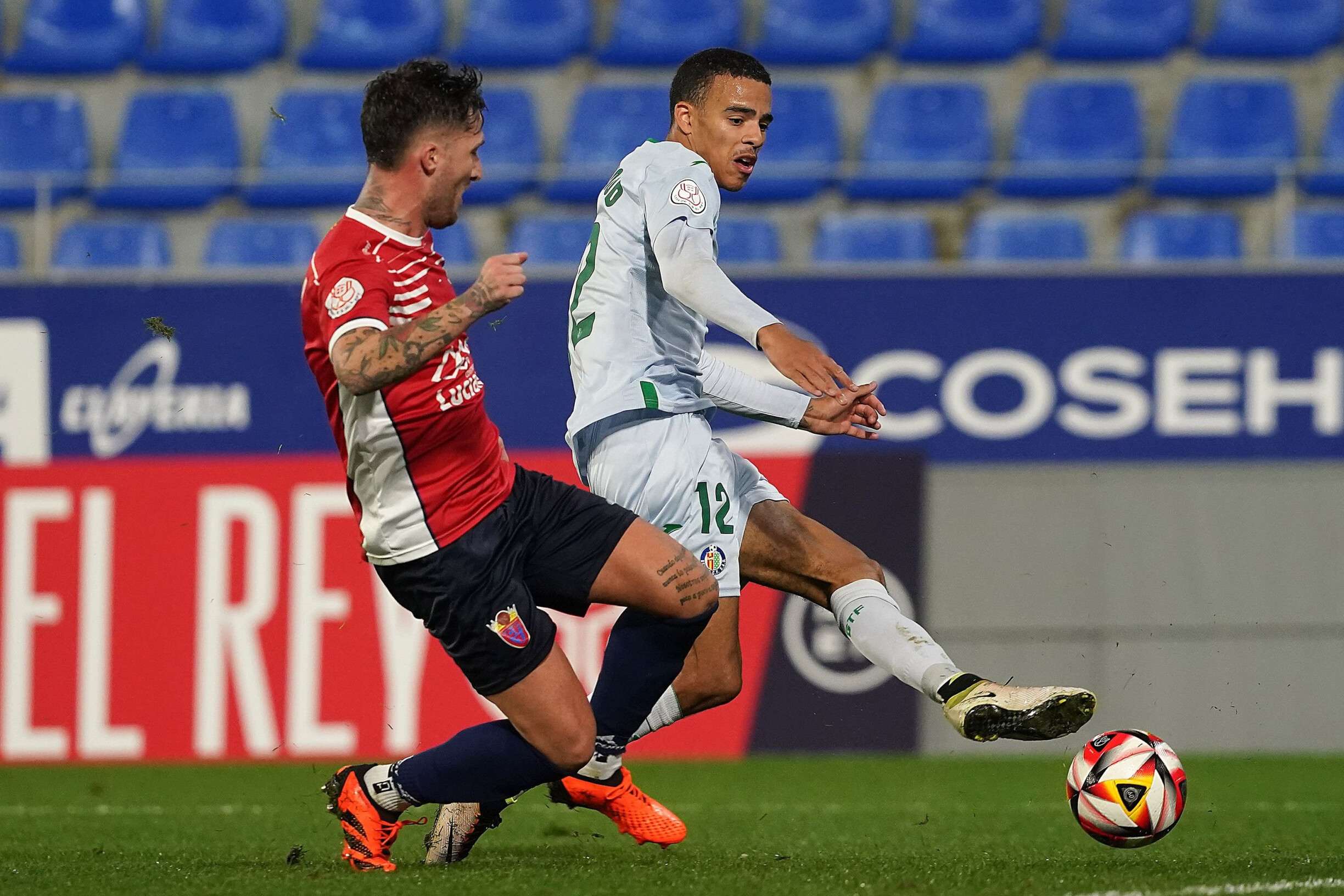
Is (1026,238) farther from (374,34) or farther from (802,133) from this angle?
(374,34)

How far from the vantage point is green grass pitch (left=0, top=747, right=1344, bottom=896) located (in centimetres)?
419

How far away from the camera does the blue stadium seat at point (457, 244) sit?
970cm

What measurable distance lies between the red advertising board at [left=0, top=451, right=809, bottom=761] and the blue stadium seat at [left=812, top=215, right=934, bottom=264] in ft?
6.78

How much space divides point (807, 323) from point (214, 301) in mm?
2909

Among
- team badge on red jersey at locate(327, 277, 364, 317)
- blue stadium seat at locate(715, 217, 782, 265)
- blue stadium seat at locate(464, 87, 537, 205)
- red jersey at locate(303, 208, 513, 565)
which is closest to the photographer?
team badge on red jersey at locate(327, 277, 364, 317)

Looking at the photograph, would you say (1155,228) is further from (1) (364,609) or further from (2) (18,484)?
(2) (18,484)

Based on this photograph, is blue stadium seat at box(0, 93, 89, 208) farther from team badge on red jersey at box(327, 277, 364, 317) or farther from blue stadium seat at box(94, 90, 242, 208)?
team badge on red jersey at box(327, 277, 364, 317)

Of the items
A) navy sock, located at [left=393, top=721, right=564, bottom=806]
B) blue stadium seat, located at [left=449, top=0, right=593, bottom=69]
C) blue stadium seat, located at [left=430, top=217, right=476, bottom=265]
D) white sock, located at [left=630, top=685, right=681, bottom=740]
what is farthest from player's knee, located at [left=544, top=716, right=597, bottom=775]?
blue stadium seat, located at [left=449, top=0, right=593, bottom=69]

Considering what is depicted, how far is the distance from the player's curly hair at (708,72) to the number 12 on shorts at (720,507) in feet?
3.43

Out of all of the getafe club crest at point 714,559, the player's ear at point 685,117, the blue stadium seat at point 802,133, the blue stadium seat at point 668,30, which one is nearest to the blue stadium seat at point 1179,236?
the blue stadium seat at point 802,133

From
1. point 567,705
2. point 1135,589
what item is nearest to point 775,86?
point 1135,589

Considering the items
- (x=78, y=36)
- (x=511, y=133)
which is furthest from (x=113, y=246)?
(x=511, y=133)

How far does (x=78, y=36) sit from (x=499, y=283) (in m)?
8.63

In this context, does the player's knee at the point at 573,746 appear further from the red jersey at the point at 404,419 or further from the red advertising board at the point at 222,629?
the red advertising board at the point at 222,629
